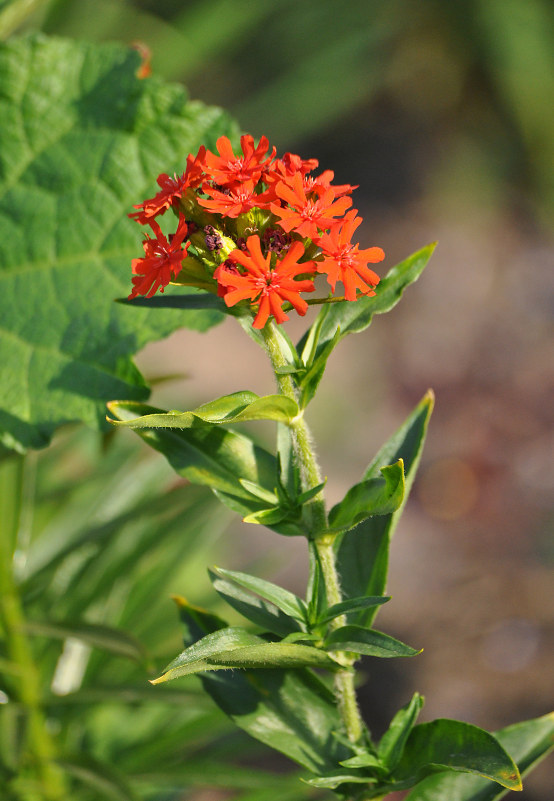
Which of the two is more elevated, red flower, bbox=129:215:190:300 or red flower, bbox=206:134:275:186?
red flower, bbox=206:134:275:186

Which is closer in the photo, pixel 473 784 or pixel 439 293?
pixel 473 784

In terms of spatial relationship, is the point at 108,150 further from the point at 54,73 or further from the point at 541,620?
the point at 541,620

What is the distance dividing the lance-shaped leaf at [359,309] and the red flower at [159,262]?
0.12m

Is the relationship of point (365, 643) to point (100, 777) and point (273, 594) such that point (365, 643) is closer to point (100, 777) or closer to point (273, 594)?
point (273, 594)

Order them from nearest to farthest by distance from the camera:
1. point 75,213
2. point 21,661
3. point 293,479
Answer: point 293,479 < point 75,213 < point 21,661

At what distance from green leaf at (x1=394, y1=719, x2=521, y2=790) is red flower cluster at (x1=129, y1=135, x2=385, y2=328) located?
0.31m

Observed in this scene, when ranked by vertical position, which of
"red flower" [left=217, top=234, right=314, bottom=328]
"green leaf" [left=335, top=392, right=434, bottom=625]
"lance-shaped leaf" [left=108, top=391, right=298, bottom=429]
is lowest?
"green leaf" [left=335, top=392, right=434, bottom=625]

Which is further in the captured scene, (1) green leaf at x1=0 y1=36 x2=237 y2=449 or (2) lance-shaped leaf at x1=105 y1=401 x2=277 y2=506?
(1) green leaf at x1=0 y1=36 x2=237 y2=449

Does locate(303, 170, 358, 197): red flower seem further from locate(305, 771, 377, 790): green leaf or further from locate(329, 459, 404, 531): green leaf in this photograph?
locate(305, 771, 377, 790): green leaf

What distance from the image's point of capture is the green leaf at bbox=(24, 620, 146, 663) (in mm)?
782

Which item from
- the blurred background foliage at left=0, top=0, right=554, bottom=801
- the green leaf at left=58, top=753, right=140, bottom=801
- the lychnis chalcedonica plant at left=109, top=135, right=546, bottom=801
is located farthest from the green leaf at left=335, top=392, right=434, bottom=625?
the blurred background foliage at left=0, top=0, right=554, bottom=801

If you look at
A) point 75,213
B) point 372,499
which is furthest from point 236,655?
point 75,213

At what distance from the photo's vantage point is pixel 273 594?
549 mm

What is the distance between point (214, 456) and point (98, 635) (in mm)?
325
